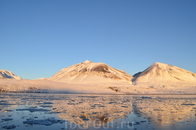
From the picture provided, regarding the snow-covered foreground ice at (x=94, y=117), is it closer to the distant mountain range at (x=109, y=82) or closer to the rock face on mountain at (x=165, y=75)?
the distant mountain range at (x=109, y=82)

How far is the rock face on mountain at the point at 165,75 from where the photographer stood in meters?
87.5

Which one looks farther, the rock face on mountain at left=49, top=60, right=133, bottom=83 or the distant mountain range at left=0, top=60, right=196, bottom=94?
the rock face on mountain at left=49, top=60, right=133, bottom=83

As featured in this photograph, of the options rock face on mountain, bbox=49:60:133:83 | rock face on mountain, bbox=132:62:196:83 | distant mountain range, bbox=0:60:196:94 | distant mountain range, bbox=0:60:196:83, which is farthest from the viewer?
rock face on mountain, bbox=49:60:133:83

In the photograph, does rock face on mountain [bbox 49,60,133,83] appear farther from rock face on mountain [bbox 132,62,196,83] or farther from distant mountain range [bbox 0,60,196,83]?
rock face on mountain [bbox 132,62,196,83]

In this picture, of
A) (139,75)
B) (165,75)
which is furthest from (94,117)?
(139,75)

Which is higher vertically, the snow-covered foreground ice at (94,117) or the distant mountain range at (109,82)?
the distant mountain range at (109,82)

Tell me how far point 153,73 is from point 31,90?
62.1m

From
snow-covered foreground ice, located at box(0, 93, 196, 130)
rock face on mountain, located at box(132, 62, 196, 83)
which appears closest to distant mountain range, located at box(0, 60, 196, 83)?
rock face on mountain, located at box(132, 62, 196, 83)

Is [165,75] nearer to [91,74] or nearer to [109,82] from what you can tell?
[109,82]

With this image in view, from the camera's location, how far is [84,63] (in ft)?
399

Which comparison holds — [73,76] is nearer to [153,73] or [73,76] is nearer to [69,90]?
[153,73]

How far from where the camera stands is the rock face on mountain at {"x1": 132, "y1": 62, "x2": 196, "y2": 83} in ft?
287

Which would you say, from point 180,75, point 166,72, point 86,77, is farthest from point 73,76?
point 180,75

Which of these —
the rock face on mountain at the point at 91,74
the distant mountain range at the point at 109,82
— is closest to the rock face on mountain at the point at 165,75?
the distant mountain range at the point at 109,82
